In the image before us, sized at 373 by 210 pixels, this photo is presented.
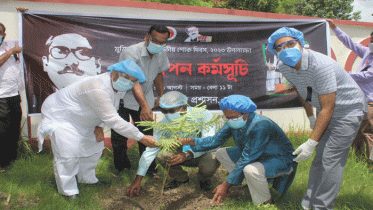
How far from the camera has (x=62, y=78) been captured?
4141mm

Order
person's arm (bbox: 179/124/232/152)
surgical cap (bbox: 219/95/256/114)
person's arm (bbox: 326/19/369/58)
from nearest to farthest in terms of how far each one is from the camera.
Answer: surgical cap (bbox: 219/95/256/114)
person's arm (bbox: 179/124/232/152)
person's arm (bbox: 326/19/369/58)

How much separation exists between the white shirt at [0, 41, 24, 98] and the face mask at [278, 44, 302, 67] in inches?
126

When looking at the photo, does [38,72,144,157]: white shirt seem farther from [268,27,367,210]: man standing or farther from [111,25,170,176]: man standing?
[268,27,367,210]: man standing

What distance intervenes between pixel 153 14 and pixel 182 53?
0.75 m

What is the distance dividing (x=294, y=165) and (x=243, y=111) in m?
0.87

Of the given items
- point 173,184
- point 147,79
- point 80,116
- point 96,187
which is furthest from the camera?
point 147,79

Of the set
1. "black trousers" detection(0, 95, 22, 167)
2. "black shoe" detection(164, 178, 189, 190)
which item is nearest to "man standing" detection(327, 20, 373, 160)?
"black shoe" detection(164, 178, 189, 190)

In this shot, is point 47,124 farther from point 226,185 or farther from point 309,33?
point 309,33

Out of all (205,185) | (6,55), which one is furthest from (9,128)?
(205,185)

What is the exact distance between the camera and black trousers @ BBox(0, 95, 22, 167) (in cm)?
359

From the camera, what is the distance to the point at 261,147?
2.78 metres

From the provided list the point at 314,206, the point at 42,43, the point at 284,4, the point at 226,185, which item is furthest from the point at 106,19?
the point at 284,4

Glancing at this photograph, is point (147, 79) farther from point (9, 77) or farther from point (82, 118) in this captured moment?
point (9, 77)

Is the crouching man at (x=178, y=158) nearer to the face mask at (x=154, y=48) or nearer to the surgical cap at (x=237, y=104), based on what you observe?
the surgical cap at (x=237, y=104)
